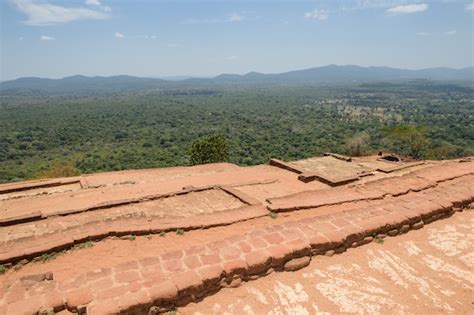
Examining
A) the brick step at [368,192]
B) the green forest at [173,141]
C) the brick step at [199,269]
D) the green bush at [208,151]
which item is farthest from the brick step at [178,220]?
the green forest at [173,141]

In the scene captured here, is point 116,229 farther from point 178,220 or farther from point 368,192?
point 368,192

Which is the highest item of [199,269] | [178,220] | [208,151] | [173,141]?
[199,269]

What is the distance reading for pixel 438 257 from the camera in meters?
4.66

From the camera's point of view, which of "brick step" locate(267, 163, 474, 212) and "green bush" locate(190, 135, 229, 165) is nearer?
"brick step" locate(267, 163, 474, 212)

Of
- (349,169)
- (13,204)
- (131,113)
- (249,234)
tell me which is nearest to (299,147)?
(349,169)

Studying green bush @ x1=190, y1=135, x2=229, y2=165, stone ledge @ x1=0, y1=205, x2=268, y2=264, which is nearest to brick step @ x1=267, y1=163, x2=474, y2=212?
stone ledge @ x1=0, y1=205, x2=268, y2=264

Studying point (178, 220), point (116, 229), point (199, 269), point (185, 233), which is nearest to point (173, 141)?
point (178, 220)

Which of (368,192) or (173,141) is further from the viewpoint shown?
(173,141)

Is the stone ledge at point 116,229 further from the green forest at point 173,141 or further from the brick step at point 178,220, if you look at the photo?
the green forest at point 173,141

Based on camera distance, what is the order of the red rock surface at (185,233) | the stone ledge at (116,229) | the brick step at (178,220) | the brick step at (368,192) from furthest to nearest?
1. the brick step at (368,192)
2. the brick step at (178,220)
3. the stone ledge at (116,229)
4. the red rock surface at (185,233)

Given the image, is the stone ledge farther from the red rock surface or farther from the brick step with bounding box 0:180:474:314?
the brick step with bounding box 0:180:474:314

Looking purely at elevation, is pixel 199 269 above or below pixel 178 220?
above

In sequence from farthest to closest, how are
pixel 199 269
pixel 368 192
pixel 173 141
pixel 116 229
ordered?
pixel 173 141, pixel 368 192, pixel 116 229, pixel 199 269

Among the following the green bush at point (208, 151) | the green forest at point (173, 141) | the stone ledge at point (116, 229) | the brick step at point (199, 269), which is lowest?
the green forest at point (173, 141)
